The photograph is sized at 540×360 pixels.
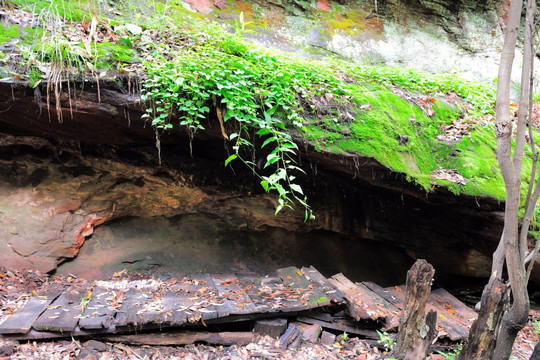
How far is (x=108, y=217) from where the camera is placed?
5262 millimetres

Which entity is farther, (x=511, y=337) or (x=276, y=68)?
(x=276, y=68)

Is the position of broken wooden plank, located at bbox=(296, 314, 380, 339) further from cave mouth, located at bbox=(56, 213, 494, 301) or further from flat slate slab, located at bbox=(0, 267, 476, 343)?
cave mouth, located at bbox=(56, 213, 494, 301)

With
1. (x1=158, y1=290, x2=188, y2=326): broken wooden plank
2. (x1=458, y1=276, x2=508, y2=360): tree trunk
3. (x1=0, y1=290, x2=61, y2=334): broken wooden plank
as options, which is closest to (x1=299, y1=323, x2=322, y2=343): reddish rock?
(x1=158, y1=290, x2=188, y2=326): broken wooden plank

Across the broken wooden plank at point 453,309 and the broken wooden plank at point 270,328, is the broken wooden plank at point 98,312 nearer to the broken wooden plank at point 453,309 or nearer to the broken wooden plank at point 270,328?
the broken wooden plank at point 270,328

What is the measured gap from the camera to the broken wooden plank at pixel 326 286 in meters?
4.11

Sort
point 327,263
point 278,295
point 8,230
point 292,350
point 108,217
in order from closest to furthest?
point 292,350 → point 278,295 → point 8,230 → point 108,217 → point 327,263

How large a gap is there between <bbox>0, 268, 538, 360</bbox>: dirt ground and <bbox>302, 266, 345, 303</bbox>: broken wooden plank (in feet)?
1.44

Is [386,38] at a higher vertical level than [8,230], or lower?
higher

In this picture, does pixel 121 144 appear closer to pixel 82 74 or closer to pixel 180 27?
pixel 82 74

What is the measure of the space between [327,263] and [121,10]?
17.4 feet

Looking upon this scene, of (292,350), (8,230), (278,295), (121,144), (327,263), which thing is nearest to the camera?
(292,350)

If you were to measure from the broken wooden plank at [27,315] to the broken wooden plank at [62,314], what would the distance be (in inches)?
2.0

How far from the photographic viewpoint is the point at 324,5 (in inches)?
288

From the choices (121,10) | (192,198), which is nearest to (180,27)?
(121,10)
